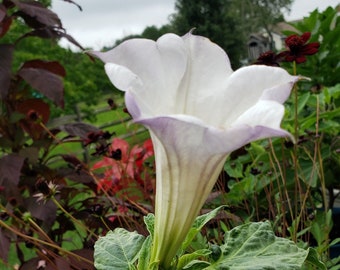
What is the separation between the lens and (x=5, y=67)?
1611 mm

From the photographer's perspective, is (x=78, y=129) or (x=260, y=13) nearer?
(x=78, y=129)

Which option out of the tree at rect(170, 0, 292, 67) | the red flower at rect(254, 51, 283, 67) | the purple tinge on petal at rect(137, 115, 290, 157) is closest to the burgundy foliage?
the red flower at rect(254, 51, 283, 67)

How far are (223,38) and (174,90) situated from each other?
20708 mm

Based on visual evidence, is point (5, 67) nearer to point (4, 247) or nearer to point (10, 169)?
point (10, 169)

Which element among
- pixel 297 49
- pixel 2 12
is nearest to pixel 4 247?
pixel 2 12

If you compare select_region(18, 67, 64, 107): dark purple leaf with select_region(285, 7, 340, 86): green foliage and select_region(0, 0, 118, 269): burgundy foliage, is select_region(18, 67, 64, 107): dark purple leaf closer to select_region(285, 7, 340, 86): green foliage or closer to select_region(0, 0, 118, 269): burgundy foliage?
select_region(0, 0, 118, 269): burgundy foliage

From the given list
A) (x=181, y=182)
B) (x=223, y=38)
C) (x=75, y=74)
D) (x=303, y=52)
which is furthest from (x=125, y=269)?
(x=223, y=38)

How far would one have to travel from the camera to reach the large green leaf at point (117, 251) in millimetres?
622

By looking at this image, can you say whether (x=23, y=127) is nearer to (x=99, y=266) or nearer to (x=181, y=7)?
(x=99, y=266)

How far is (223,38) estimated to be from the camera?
20906 mm

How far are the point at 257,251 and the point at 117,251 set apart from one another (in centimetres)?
16

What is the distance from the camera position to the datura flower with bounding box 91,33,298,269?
1.53ft

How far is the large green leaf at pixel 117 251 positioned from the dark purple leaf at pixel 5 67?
38.1 inches

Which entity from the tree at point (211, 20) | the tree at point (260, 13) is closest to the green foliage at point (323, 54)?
the tree at point (211, 20)
